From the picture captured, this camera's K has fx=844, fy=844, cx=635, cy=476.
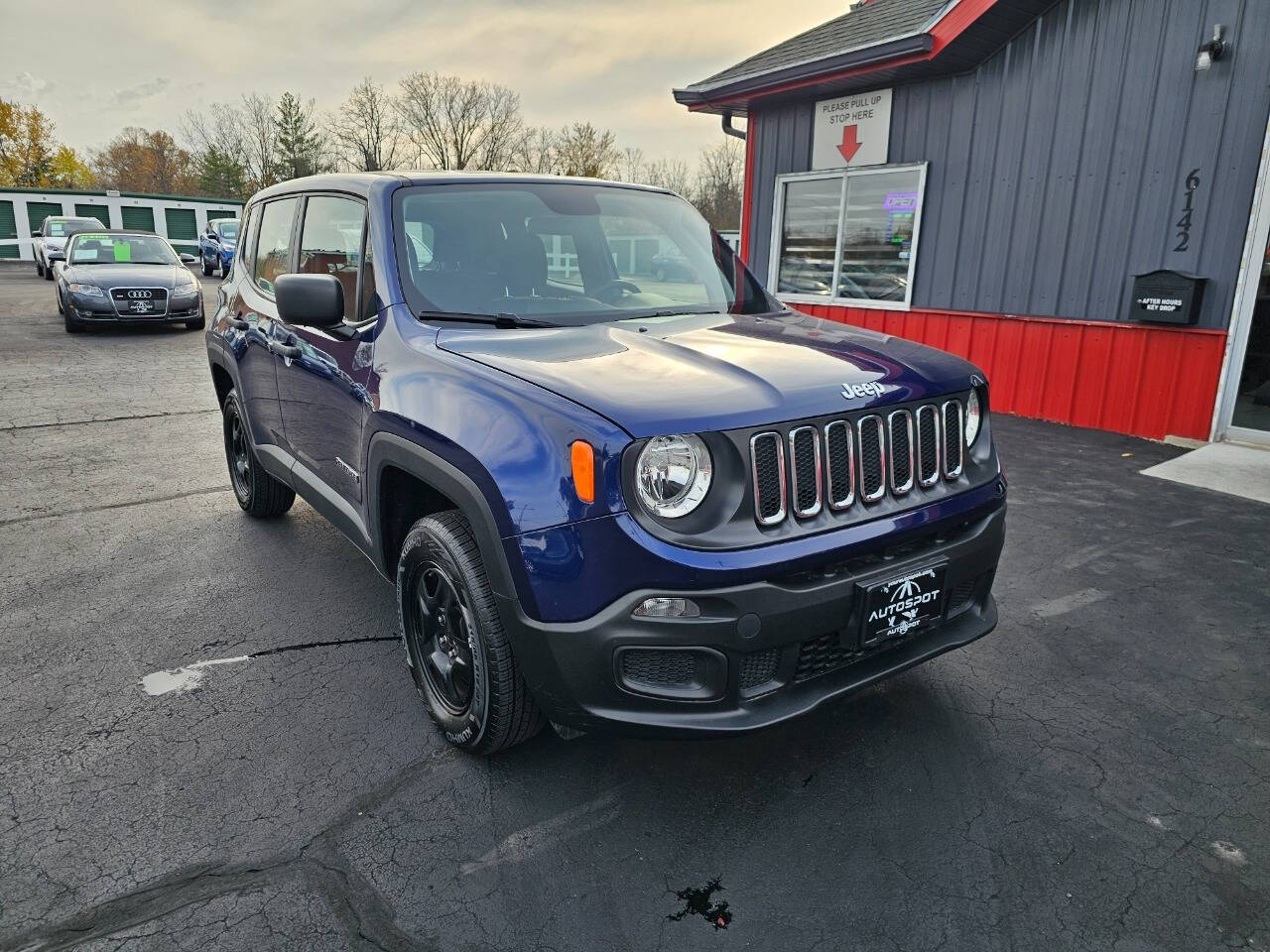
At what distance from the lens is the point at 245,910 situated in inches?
83.3

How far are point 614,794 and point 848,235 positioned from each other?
27.7ft

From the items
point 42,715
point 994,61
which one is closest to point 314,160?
point 994,61

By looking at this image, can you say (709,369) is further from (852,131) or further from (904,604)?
(852,131)

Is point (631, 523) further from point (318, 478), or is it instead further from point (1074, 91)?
point (1074, 91)

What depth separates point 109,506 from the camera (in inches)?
212

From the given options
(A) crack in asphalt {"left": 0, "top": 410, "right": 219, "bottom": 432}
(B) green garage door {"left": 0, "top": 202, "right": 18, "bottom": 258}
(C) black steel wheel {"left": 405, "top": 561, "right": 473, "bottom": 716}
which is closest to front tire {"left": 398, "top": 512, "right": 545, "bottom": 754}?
(C) black steel wheel {"left": 405, "top": 561, "right": 473, "bottom": 716}

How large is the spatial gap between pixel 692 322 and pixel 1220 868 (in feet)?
7.57

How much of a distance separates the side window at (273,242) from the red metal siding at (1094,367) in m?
6.74

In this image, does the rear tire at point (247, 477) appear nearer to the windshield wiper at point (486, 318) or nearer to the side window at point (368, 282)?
the side window at point (368, 282)

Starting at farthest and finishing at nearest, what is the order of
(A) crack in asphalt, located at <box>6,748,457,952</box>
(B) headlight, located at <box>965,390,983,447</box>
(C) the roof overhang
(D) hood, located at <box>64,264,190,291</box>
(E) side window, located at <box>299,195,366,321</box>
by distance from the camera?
(D) hood, located at <box>64,264,190,291</box>
(C) the roof overhang
(E) side window, located at <box>299,195,366,321</box>
(B) headlight, located at <box>965,390,983,447</box>
(A) crack in asphalt, located at <box>6,748,457,952</box>

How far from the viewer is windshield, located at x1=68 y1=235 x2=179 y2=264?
557 inches

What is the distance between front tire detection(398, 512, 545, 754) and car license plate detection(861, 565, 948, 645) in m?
1.01

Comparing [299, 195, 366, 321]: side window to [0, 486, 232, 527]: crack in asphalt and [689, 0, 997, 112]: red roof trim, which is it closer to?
[0, 486, 232, 527]: crack in asphalt

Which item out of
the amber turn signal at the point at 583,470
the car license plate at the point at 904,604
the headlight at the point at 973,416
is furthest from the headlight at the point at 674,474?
the headlight at the point at 973,416
